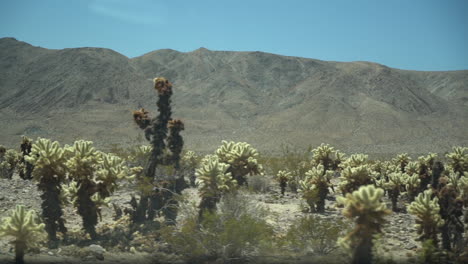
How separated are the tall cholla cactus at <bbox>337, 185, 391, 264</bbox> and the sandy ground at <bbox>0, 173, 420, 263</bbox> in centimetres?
275

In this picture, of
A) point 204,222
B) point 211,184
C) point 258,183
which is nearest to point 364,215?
point 204,222

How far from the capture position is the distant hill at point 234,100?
64.8m

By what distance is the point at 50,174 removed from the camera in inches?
437

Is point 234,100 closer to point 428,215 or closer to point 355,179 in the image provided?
point 355,179

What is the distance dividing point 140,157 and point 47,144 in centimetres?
1076

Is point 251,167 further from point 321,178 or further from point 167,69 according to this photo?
point 167,69

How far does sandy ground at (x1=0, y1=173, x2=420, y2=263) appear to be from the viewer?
10.4 meters

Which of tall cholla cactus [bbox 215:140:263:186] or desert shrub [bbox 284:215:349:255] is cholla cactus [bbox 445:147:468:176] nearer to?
desert shrub [bbox 284:215:349:255]

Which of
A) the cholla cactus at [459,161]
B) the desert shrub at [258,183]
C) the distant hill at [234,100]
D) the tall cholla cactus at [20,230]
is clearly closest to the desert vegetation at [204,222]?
the tall cholla cactus at [20,230]

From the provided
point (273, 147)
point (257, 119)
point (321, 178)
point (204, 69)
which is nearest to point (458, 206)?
point (321, 178)

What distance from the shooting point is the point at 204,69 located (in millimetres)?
116188

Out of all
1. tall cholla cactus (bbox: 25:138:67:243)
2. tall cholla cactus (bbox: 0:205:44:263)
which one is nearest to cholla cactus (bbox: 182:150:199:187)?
tall cholla cactus (bbox: 25:138:67:243)

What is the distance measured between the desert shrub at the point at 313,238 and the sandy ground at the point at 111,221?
631 mm

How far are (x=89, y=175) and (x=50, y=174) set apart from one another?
1.13 meters
